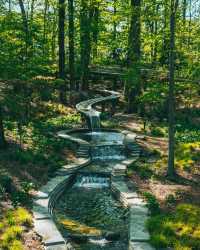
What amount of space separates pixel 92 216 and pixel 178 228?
3.78m

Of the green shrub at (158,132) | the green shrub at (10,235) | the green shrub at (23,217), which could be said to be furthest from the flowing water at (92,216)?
the green shrub at (158,132)

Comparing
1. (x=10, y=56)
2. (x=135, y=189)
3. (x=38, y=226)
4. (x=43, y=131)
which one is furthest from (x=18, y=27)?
(x=38, y=226)

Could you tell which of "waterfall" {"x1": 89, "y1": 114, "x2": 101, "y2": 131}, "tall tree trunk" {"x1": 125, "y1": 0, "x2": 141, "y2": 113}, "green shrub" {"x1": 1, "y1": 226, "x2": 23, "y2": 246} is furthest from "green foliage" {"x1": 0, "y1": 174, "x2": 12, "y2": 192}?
"waterfall" {"x1": 89, "y1": 114, "x2": 101, "y2": 131}

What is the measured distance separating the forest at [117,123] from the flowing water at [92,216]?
0.17 meters

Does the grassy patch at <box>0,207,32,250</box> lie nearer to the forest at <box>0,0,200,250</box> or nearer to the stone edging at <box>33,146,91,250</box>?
the forest at <box>0,0,200,250</box>

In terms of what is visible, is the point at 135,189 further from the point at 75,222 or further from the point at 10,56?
the point at 10,56

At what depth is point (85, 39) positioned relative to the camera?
3306 centimetres

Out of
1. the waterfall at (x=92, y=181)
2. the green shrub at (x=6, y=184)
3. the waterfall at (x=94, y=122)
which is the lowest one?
the waterfall at (x=92, y=181)

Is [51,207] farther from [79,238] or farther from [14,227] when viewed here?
[14,227]

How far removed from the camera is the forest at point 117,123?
13.7 m

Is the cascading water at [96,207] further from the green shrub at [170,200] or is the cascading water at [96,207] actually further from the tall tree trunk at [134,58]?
the tall tree trunk at [134,58]

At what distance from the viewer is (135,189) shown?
1723 cm

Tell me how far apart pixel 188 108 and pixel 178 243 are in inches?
833

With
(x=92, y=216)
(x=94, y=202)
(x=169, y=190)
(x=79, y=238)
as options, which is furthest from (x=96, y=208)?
(x=79, y=238)
